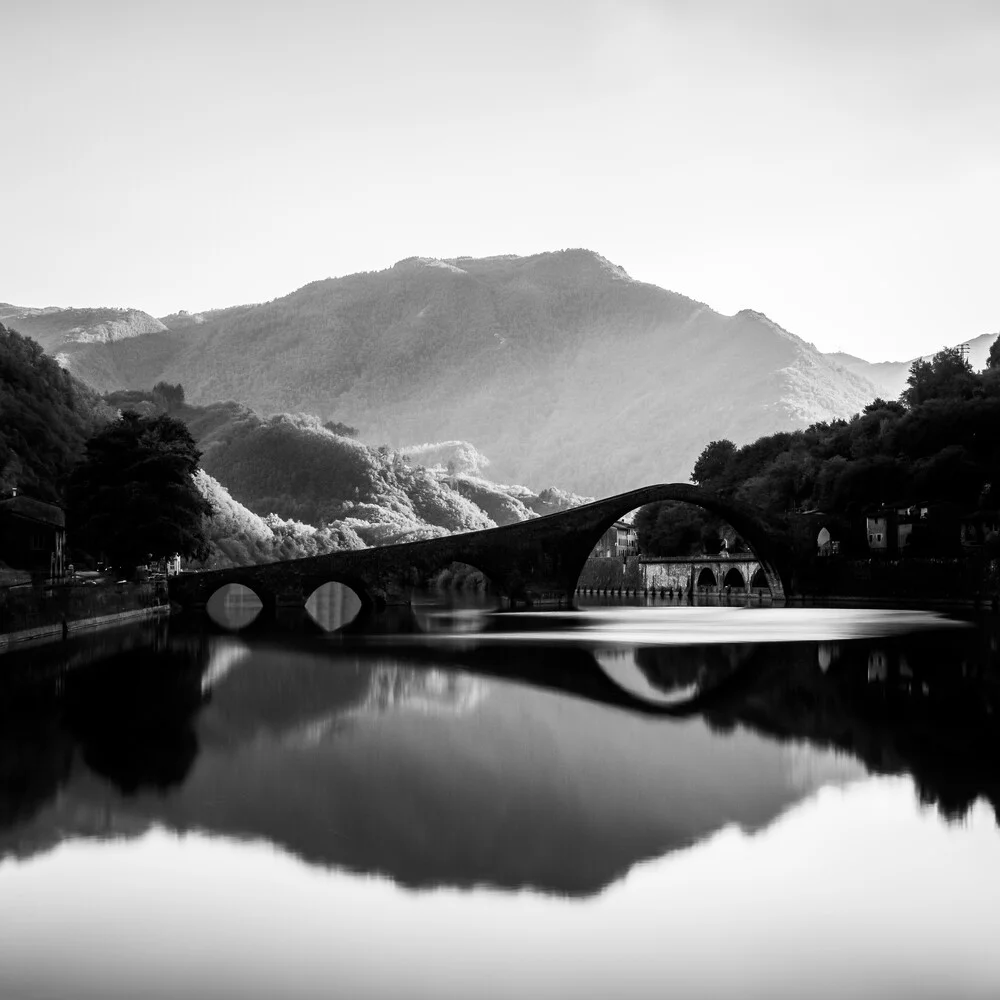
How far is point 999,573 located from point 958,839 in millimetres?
61110

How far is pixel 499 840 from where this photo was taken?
46.9ft

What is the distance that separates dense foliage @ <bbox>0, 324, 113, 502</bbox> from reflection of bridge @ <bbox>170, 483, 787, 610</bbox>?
16320 mm

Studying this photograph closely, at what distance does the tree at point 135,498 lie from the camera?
5984 cm

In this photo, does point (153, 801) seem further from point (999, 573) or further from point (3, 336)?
point (3, 336)

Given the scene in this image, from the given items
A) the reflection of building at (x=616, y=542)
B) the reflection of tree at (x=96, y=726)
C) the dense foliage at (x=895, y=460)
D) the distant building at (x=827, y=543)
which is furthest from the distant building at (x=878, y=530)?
the reflection of building at (x=616, y=542)

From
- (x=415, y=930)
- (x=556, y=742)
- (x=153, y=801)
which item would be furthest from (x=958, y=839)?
(x=153, y=801)

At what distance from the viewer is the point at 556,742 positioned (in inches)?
→ 848

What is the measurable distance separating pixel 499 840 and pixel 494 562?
61.3 metres

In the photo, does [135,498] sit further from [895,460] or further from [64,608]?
[895,460]

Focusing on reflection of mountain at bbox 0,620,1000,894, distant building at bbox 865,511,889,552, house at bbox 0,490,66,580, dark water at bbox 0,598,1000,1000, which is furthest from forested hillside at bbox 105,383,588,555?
dark water at bbox 0,598,1000,1000

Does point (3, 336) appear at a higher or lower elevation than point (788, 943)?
higher

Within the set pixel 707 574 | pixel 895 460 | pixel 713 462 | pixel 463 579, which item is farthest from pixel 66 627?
pixel 463 579

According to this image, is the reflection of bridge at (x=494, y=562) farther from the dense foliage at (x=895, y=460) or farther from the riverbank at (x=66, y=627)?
the riverbank at (x=66, y=627)

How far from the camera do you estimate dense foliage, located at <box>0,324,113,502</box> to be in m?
84.0
